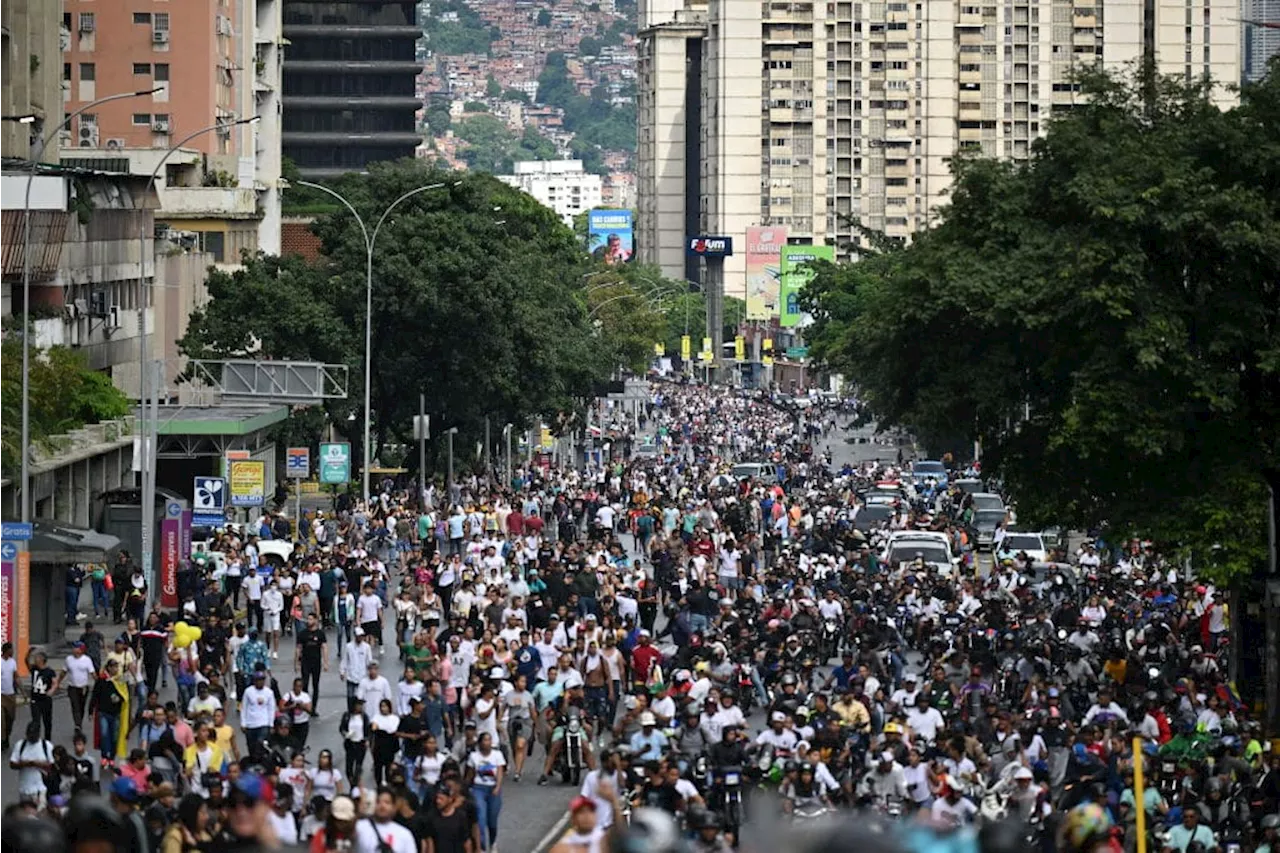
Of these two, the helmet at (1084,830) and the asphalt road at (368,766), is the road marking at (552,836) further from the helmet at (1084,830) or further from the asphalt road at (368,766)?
the helmet at (1084,830)

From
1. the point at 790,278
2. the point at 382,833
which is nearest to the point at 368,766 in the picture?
the point at 382,833

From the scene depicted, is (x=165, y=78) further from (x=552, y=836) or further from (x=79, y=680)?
(x=552, y=836)

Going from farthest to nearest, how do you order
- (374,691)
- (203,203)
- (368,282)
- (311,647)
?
(203,203) < (368,282) < (311,647) < (374,691)

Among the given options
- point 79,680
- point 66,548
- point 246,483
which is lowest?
point 79,680

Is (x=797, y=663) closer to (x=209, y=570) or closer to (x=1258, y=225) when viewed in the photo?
(x=1258, y=225)

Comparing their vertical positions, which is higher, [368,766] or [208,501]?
[208,501]
